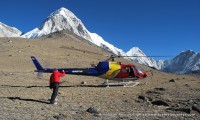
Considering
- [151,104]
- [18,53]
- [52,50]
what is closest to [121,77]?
[151,104]

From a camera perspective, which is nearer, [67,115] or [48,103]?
[67,115]

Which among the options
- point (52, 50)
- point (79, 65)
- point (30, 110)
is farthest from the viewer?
point (52, 50)

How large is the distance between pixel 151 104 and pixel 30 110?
6773 mm

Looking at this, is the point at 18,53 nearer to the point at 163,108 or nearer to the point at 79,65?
the point at 79,65

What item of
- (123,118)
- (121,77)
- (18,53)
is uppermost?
(18,53)

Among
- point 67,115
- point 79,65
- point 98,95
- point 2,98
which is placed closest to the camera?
point 67,115

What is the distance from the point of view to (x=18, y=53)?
70.3 metres

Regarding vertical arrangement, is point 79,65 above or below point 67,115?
above

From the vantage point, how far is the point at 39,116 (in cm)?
1741

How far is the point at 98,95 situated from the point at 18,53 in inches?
1843

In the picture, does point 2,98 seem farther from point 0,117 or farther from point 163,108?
point 163,108

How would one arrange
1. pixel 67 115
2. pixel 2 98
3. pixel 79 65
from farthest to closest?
pixel 79 65, pixel 2 98, pixel 67 115

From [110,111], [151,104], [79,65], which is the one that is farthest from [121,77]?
[79,65]

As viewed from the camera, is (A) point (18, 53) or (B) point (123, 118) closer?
(B) point (123, 118)
